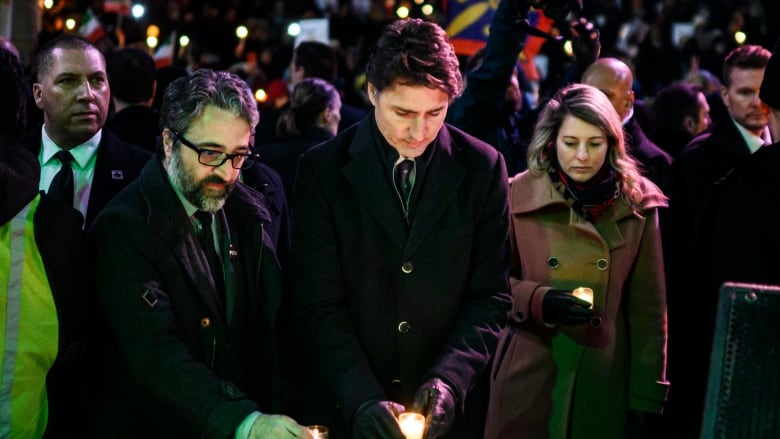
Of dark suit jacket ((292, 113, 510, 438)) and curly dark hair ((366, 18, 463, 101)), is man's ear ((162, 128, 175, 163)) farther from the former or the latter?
curly dark hair ((366, 18, 463, 101))

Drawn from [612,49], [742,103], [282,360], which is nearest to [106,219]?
[282,360]

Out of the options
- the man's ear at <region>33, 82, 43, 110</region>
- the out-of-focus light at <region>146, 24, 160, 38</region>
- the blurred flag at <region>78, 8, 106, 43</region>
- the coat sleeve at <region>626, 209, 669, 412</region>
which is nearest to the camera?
the coat sleeve at <region>626, 209, 669, 412</region>

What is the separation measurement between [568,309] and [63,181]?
250 cm

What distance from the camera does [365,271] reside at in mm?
3863

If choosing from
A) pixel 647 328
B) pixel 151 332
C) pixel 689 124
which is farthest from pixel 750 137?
pixel 151 332

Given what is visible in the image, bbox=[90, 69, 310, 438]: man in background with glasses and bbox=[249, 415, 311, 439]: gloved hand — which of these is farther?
bbox=[90, 69, 310, 438]: man in background with glasses

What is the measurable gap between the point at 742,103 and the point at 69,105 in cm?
421

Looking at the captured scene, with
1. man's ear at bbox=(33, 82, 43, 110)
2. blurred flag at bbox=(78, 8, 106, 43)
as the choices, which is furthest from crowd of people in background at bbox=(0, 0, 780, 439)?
blurred flag at bbox=(78, 8, 106, 43)

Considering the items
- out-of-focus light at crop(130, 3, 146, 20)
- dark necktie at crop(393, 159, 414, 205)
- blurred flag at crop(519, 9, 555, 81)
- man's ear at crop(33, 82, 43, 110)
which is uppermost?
out-of-focus light at crop(130, 3, 146, 20)

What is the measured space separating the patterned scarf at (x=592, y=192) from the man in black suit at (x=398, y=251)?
105 centimetres

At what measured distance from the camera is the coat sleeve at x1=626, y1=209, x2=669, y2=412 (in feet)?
15.9

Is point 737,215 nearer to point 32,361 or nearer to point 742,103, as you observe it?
point 32,361

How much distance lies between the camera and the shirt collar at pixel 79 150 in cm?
516

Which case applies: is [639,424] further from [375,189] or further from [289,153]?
[289,153]
